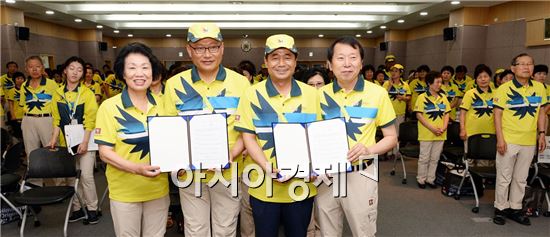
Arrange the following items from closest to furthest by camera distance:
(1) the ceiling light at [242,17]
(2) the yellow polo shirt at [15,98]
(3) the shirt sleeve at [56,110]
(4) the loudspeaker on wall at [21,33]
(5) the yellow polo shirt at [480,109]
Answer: (3) the shirt sleeve at [56,110]
(5) the yellow polo shirt at [480,109]
(2) the yellow polo shirt at [15,98]
(4) the loudspeaker on wall at [21,33]
(1) the ceiling light at [242,17]

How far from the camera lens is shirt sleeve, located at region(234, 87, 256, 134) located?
216 centimetres

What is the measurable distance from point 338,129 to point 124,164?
1.18 meters

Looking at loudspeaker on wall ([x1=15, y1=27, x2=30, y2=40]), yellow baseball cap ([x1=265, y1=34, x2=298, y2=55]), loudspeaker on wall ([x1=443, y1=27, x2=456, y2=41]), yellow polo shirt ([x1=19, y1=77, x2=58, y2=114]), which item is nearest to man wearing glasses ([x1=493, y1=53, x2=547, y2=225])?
yellow baseball cap ([x1=265, y1=34, x2=298, y2=55])

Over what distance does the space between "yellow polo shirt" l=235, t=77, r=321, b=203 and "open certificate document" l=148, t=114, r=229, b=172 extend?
15 cm

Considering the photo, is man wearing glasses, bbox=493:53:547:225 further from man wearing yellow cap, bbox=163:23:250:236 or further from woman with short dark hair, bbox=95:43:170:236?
woman with short dark hair, bbox=95:43:170:236

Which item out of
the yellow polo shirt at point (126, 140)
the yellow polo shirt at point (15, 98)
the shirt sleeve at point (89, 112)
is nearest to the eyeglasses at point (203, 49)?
the yellow polo shirt at point (126, 140)

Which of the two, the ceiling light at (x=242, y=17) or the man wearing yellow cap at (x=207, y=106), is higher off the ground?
the ceiling light at (x=242, y=17)

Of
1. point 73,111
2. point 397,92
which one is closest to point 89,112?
point 73,111

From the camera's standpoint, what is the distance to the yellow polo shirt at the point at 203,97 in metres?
2.29

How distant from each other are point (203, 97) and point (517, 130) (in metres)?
3.28

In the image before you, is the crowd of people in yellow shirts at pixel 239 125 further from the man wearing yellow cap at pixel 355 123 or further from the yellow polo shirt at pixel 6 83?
the yellow polo shirt at pixel 6 83

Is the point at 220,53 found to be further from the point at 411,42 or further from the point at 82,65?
the point at 411,42

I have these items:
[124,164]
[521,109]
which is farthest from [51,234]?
[521,109]

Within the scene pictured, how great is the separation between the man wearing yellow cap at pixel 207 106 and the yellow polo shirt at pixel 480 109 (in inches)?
162
